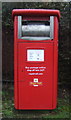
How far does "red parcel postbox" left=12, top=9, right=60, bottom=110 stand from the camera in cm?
344

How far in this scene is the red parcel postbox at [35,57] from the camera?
11.3 feet

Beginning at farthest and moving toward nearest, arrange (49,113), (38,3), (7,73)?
(7,73) < (38,3) < (49,113)

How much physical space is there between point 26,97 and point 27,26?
1.31 m

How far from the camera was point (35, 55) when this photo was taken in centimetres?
345

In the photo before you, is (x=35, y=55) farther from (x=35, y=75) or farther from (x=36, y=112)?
(x=36, y=112)

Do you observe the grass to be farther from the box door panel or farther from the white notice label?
the white notice label

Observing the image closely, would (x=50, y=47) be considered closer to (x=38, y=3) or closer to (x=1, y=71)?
(x=38, y=3)

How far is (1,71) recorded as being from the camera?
5.77 m

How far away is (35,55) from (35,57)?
0.04 metres

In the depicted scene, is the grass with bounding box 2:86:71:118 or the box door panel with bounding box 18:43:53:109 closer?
the box door panel with bounding box 18:43:53:109

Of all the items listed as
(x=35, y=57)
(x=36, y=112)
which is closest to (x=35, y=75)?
(x=35, y=57)

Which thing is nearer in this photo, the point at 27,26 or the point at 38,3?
the point at 27,26

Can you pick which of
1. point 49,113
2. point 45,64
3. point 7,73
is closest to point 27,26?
point 45,64

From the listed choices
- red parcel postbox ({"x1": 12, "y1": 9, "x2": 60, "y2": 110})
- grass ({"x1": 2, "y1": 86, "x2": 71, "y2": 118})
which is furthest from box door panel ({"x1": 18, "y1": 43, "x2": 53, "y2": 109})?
grass ({"x1": 2, "y1": 86, "x2": 71, "y2": 118})
